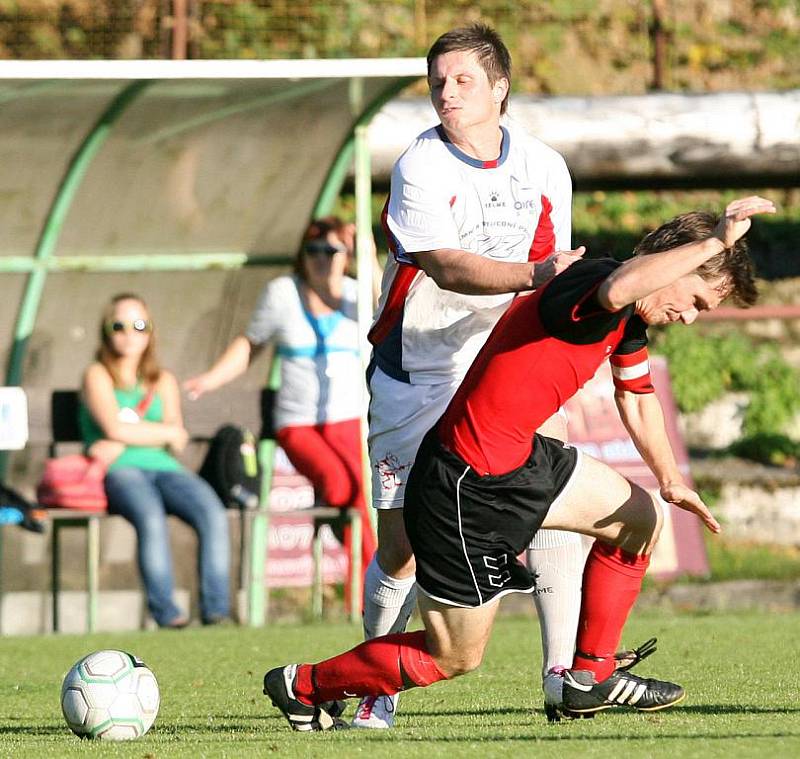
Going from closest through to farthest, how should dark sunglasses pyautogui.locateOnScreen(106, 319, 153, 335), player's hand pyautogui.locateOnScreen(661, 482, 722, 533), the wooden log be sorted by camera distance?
player's hand pyautogui.locateOnScreen(661, 482, 722, 533)
dark sunglasses pyautogui.locateOnScreen(106, 319, 153, 335)
the wooden log

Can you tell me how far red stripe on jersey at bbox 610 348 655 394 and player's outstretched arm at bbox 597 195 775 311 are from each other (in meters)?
0.66

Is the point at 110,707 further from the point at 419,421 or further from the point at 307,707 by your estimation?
the point at 419,421

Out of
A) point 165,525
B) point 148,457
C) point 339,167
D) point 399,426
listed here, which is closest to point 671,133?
point 339,167

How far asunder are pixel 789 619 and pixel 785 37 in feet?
24.4

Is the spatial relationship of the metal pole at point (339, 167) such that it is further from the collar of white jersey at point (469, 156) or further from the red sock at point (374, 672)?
the red sock at point (374, 672)

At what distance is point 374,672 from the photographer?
15.8ft

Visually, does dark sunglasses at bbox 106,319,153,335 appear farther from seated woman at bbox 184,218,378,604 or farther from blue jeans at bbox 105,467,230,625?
blue jeans at bbox 105,467,230,625

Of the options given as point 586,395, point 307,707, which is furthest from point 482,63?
point 586,395

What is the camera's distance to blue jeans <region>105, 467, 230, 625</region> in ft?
30.6

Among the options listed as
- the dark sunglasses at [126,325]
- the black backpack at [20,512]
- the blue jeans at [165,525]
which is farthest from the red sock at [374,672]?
the dark sunglasses at [126,325]

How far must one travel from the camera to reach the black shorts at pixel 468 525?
183 inches

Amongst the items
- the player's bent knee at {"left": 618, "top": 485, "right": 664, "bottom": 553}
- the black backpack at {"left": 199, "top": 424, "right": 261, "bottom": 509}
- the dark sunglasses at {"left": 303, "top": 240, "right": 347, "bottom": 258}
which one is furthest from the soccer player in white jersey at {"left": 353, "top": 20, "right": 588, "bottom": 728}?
the black backpack at {"left": 199, "top": 424, "right": 261, "bottom": 509}

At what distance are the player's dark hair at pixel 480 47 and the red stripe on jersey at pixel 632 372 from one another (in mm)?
896

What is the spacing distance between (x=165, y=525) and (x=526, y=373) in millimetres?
5169
